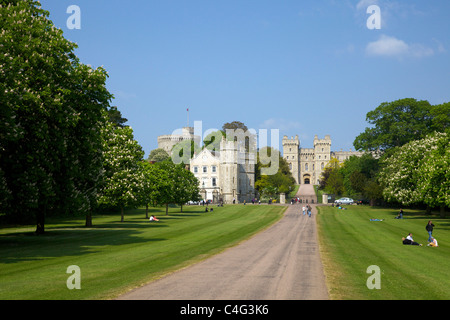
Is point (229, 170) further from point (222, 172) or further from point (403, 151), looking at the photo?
point (403, 151)

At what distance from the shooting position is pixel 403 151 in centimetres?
6662

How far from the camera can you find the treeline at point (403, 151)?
53.5 m

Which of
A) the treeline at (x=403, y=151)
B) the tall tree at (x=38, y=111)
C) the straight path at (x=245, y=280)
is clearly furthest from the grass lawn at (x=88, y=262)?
the treeline at (x=403, y=151)

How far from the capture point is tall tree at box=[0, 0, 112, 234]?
25266mm

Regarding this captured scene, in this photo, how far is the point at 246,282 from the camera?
15273mm

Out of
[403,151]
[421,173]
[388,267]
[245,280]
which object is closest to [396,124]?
[403,151]

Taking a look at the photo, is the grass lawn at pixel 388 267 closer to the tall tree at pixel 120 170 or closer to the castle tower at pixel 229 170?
the tall tree at pixel 120 170

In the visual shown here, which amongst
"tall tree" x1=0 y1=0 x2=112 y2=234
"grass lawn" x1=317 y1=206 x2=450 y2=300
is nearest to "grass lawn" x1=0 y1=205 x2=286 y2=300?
"tall tree" x1=0 y1=0 x2=112 y2=234

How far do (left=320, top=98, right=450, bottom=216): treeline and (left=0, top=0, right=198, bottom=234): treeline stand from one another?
34.8 metres

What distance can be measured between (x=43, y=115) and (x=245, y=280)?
751 inches

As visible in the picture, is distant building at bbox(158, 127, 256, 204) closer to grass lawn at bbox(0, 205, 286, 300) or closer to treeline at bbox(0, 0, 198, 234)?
treeline at bbox(0, 0, 198, 234)
